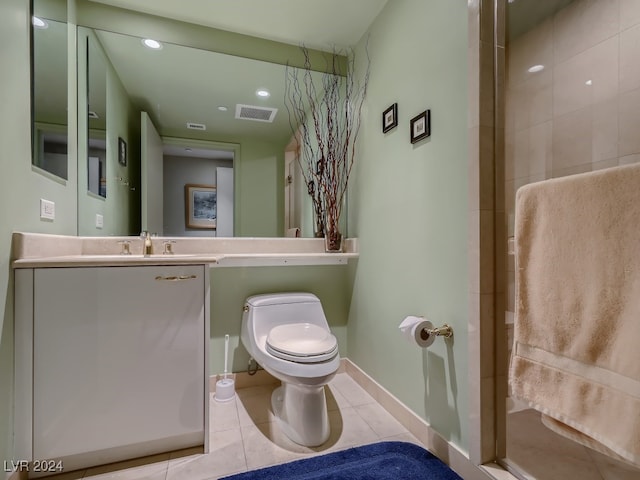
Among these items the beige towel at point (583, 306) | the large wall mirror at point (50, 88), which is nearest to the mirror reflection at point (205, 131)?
the large wall mirror at point (50, 88)

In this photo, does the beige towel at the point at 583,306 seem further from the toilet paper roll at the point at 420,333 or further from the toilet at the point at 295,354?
the toilet at the point at 295,354

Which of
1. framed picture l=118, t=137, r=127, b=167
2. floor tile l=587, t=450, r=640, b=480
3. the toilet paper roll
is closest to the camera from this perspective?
floor tile l=587, t=450, r=640, b=480

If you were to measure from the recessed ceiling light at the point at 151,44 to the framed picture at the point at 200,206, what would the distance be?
0.86 metres

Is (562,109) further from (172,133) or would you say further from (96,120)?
(96,120)

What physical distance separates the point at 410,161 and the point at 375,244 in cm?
56

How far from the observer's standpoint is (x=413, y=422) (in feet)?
5.00

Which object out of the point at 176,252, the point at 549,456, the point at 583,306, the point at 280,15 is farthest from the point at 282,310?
the point at 280,15

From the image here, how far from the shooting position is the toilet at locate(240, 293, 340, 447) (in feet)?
4.68

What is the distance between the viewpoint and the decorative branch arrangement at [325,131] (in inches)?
86.7

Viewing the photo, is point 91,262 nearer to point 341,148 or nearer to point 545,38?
point 341,148

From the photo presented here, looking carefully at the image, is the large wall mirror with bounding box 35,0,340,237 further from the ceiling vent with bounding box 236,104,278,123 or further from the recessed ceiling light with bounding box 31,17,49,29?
the recessed ceiling light with bounding box 31,17,49,29

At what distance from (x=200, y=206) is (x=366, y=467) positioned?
5.63ft

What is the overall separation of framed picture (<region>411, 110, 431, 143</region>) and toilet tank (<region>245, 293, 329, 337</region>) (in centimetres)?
117

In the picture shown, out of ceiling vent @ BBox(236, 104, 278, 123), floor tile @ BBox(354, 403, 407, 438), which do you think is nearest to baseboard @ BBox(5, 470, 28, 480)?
floor tile @ BBox(354, 403, 407, 438)
